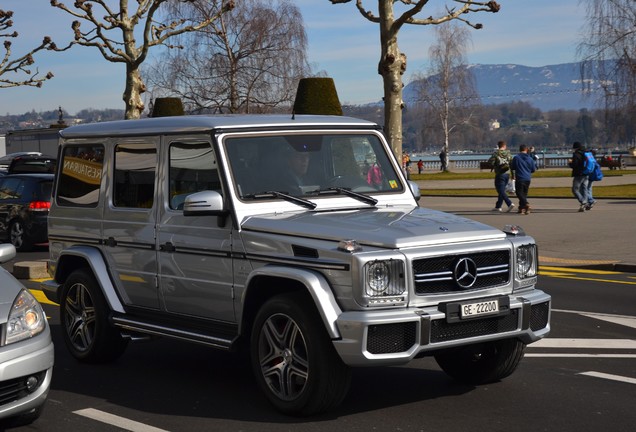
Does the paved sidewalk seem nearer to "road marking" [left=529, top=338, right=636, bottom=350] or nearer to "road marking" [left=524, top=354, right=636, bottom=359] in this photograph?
"road marking" [left=529, top=338, right=636, bottom=350]

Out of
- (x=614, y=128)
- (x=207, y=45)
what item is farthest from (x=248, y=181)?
(x=207, y=45)

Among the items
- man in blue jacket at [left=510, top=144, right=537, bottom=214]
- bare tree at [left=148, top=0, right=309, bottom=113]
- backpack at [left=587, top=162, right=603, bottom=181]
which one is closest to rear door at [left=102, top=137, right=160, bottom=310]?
man in blue jacket at [left=510, top=144, right=537, bottom=214]

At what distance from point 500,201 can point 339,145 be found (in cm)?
2165

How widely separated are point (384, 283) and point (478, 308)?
0.70 metres

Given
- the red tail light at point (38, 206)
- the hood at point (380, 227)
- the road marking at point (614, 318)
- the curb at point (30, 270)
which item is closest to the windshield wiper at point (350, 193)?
the hood at point (380, 227)

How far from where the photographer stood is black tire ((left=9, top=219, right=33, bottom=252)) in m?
23.1

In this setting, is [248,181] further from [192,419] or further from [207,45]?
[207,45]

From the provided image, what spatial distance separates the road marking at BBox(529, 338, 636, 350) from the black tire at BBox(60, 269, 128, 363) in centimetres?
371

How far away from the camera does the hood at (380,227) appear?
717cm

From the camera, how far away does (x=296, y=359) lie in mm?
7266

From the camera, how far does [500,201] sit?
29.9 metres

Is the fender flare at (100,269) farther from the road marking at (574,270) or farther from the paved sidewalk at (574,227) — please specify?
the paved sidewalk at (574,227)

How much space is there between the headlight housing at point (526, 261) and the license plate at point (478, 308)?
40 centimetres

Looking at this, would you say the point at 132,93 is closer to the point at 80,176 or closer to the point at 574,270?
the point at 574,270
